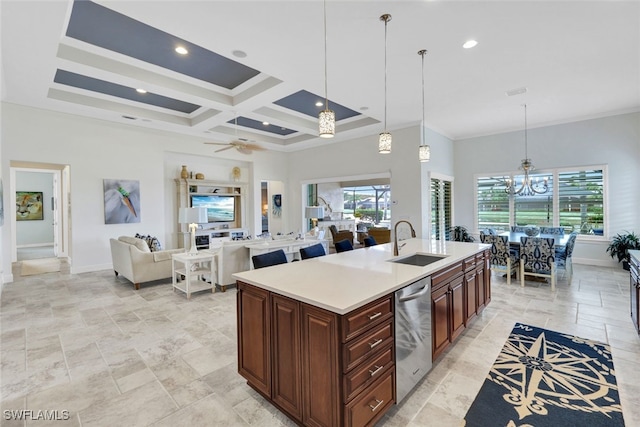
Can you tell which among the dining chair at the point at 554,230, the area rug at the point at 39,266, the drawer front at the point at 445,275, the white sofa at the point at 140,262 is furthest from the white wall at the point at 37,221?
the dining chair at the point at 554,230

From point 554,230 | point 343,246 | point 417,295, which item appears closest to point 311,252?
point 343,246

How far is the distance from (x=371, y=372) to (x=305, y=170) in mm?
7821

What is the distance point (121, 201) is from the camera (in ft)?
21.4

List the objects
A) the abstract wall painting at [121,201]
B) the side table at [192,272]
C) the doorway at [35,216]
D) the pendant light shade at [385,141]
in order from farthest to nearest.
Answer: the doorway at [35,216], the abstract wall painting at [121,201], the side table at [192,272], the pendant light shade at [385,141]

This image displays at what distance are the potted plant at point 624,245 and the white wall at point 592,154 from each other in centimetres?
22

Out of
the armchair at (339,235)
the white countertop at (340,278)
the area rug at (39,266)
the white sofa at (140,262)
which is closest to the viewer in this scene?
the white countertop at (340,278)

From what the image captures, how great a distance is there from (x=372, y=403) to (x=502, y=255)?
430 cm

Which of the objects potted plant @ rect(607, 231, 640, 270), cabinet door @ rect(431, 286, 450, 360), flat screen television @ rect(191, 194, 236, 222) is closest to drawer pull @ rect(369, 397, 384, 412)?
cabinet door @ rect(431, 286, 450, 360)

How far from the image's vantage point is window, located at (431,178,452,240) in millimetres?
7059

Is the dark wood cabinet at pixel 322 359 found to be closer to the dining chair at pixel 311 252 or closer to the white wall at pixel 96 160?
the dining chair at pixel 311 252

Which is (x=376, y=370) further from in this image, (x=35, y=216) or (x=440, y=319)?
(x=35, y=216)

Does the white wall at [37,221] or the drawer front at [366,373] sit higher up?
the white wall at [37,221]

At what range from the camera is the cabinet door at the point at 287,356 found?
5.77 ft

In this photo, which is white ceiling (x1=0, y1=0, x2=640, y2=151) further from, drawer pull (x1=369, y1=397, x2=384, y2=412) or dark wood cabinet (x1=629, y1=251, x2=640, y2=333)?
drawer pull (x1=369, y1=397, x2=384, y2=412)
